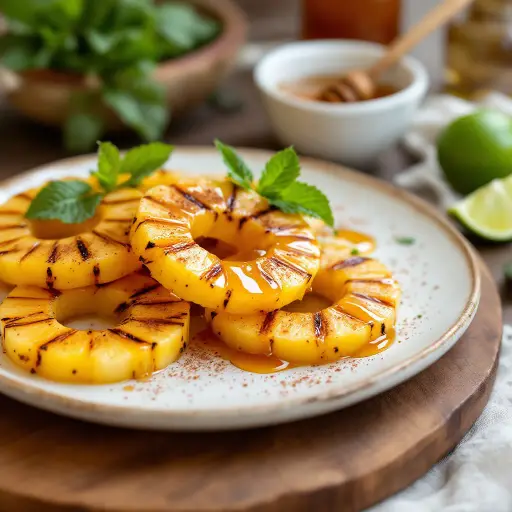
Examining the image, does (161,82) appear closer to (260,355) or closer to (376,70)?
(376,70)

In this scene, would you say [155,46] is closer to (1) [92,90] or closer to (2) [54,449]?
(1) [92,90]

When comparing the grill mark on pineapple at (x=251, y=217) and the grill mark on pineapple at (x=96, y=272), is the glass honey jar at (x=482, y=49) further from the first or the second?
the grill mark on pineapple at (x=96, y=272)

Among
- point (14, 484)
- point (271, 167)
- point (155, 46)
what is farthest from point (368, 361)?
point (155, 46)

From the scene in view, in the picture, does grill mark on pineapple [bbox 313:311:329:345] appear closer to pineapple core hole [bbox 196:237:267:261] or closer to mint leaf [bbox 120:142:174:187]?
pineapple core hole [bbox 196:237:267:261]

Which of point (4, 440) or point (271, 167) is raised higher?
point (271, 167)

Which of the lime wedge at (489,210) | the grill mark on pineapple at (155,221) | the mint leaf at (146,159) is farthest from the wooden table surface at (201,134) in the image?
the grill mark on pineapple at (155,221)

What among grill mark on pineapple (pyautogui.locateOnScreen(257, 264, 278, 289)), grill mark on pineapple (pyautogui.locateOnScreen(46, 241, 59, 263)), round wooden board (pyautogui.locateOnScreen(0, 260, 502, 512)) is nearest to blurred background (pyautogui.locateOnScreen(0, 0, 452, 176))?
grill mark on pineapple (pyautogui.locateOnScreen(46, 241, 59, 263))
